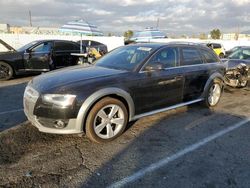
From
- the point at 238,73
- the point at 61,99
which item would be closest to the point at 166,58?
the point at 61,99

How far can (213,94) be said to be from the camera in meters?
6.38

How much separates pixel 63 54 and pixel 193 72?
21.7 feet

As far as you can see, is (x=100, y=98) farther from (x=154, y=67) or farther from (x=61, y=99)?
(x=154, y=67)

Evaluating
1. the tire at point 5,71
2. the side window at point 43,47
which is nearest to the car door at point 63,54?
the side window at point 43,47

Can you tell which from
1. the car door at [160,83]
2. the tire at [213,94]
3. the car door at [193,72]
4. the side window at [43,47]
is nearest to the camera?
the car door at [160,83]

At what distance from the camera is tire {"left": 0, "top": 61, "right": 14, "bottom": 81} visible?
955 cm

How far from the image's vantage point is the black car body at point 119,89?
3898mm

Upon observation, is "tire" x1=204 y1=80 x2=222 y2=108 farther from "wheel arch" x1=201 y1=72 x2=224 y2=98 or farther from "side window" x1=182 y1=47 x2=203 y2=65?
"side window" x1=182 y1=47 x2=203 y2=65

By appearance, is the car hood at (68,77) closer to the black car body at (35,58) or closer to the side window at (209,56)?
the side window at (209,56)

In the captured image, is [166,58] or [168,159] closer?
[168,159]

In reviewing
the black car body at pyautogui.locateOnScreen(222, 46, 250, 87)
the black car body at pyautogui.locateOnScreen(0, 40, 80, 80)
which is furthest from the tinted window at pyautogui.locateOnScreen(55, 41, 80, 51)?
the black car body at pyautogui.locateOnScreen(222, 46, 250, 87)

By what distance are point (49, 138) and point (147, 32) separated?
1321 centimetres

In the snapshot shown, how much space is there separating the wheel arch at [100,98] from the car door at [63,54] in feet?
22.3

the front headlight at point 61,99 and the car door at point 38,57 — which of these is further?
the car door at point 38,57
